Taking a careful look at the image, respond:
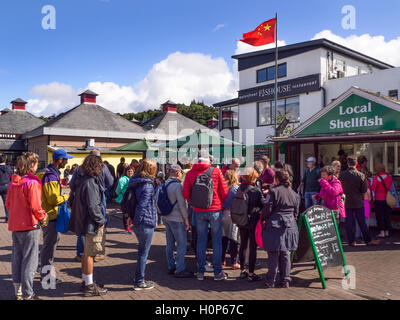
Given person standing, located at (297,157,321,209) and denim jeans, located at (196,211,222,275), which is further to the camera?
person standing, located at (297,157,321,209)

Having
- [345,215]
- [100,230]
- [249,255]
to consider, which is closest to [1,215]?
[100,230]

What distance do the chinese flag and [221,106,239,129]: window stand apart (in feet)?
40.5

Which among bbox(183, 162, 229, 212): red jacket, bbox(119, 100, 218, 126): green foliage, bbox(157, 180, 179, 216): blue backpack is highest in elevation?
bbox(119, 100, 218, 126): green foliage

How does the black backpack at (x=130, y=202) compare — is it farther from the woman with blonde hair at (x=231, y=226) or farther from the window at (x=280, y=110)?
the window at (x=280, y=110)

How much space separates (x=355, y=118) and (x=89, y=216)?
7663mm

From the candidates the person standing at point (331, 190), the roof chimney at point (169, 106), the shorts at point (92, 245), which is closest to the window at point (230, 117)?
the roof chimney at point (169, 106)

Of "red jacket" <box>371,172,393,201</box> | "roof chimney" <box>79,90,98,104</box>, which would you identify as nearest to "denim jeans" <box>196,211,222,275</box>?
"red jacket" <box>371,172,393,201</box>

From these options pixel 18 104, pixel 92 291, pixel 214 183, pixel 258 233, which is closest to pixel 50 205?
pixel 92 291

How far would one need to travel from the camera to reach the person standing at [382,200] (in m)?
7.86

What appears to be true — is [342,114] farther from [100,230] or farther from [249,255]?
[100,230]

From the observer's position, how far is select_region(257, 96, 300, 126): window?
960 inches

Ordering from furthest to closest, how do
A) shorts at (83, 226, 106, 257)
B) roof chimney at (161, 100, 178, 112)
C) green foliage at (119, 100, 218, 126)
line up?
green foliage at (119, 100, 218, 126) < roof chimney at (161, 100, 178, 112) < shorts at (83, 226, 106, 257)

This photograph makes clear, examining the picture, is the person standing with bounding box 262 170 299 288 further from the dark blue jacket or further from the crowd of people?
the dark blue jacket

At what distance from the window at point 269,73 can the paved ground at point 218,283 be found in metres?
20.0
